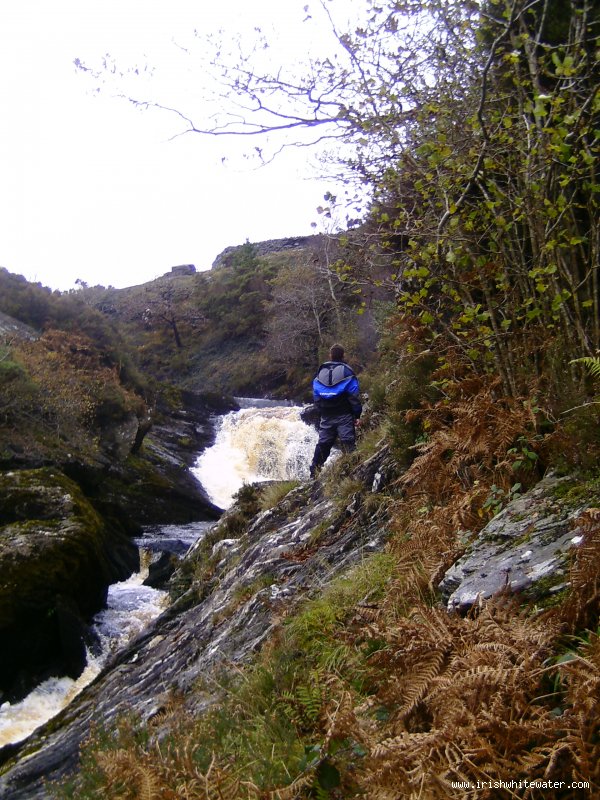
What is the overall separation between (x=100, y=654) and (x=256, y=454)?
1336 cm

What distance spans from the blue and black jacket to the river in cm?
392

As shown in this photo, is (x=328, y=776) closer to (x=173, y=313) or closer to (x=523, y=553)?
(x=523, y=553)

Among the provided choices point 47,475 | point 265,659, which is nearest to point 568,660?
point 265,659

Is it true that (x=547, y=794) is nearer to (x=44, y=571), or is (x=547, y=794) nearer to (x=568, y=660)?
(x=568, y=660)

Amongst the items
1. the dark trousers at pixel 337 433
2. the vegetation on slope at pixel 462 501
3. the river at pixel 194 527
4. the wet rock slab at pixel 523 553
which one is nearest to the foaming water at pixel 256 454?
the river at pixel 194 527

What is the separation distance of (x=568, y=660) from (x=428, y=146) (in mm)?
2986

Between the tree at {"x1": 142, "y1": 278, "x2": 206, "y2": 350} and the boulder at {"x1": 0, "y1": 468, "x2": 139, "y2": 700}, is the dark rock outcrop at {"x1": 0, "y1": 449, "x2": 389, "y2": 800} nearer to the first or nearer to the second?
the boulder at {"x1": 0, "y1": 468, "x2": 139, "y2": 700}

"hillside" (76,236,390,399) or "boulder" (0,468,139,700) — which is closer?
"boulder" (0,468,139,700)

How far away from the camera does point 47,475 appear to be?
13.9 meters

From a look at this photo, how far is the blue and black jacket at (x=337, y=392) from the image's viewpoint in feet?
28.5

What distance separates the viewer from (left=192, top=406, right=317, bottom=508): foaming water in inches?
864

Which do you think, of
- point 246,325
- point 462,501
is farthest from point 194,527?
point 246,325

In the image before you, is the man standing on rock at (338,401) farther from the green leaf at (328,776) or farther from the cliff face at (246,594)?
the green leaf at (328,776)

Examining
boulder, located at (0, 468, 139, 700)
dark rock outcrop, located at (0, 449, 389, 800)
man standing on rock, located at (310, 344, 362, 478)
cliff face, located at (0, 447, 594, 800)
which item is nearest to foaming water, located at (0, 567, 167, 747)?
boulder, located at (0, 468, 139, 700)
